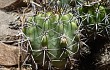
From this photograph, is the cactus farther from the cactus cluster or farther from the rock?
the rock

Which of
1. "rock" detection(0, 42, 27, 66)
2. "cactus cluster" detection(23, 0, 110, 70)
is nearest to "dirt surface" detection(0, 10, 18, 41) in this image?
"rock" detection(0, 42, 27, 66)

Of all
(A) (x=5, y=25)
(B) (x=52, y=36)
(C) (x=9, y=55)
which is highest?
(B) (x=52, y=36)

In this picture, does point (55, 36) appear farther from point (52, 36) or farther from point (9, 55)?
point (9, 55)

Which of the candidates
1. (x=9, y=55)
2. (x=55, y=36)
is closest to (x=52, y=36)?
(x=55, y=36)

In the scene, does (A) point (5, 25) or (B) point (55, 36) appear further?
(A) point (5, 25)

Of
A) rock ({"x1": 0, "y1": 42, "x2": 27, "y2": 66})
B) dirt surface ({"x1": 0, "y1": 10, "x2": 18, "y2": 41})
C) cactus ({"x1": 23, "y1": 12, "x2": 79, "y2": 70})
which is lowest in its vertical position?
rock ({"x1": 0, "y1": 42, "x2": 27, "y2": 66})

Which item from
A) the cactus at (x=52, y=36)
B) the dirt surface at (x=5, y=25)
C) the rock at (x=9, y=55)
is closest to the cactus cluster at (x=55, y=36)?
the cactus at (x=52, y=36)

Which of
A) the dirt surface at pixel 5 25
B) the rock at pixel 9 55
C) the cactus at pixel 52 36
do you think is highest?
the cactus at pixel 52 36

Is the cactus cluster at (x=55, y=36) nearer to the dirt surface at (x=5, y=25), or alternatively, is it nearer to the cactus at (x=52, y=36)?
the cactus at (x=52, y=36)

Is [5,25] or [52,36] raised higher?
[52,36]

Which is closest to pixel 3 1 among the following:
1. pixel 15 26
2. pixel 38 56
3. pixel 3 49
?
pixel 15 26

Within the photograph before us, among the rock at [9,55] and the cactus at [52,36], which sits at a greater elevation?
the cactus at [52,36]

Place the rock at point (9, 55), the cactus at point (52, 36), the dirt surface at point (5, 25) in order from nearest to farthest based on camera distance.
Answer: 1. the cactus at point (52, 36)
2. the rock at point (9, 55)
3. the dirt surface at point (5, 25)
